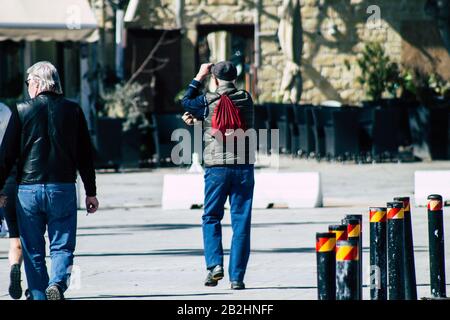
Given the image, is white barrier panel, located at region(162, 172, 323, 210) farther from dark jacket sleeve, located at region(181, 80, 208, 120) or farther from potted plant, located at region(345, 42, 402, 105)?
potted plant, located at region(345, 42, 402, 105)

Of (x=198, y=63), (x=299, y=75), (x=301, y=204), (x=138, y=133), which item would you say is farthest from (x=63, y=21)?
(x=198, y=63)

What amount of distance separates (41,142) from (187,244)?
5403 millimetres

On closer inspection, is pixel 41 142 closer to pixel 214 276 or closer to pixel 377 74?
pixel 214 276

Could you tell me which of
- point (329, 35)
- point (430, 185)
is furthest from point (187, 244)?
point (329, 35)

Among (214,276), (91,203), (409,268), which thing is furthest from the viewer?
(214,276)

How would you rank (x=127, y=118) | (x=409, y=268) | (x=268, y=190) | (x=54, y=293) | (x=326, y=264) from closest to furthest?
1. (x=326, y=264)
2. (x=54, y=293)
3. (x=409, y=268)
4. (x=268, y=190)
5. (x=127, y=118)

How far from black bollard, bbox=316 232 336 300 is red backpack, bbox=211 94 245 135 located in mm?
3540

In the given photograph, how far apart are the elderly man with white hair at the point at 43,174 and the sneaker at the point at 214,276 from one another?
2.06m

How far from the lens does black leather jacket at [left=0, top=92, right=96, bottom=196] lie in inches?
410

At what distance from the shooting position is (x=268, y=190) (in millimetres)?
19828

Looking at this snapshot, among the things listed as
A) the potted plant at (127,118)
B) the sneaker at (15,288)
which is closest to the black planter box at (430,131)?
the potted plant at (127,118)

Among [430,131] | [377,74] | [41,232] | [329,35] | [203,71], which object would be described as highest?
[203,71]

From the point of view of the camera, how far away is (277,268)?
1350 centimetres

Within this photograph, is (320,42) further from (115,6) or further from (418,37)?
(115,6)
